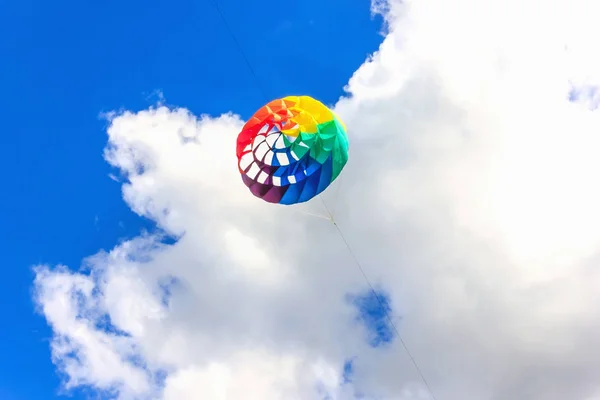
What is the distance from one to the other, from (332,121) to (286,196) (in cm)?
590

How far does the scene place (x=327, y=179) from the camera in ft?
130

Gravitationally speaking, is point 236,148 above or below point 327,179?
above

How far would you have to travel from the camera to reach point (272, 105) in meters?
39.5

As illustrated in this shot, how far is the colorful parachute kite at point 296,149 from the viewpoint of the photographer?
38.7 meters

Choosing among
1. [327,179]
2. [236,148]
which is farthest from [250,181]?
[327,179]

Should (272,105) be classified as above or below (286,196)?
above

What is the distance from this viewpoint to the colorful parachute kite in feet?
127

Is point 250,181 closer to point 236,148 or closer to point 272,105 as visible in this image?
point 236,148

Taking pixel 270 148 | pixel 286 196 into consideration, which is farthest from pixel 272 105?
pixel 286 196

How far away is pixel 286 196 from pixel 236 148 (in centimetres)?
479

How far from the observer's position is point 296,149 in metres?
39.3

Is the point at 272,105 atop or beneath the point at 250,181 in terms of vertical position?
atop

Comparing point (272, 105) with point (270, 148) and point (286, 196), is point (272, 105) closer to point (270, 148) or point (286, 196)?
point (270, 148)

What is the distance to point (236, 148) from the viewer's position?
40.1 meters
